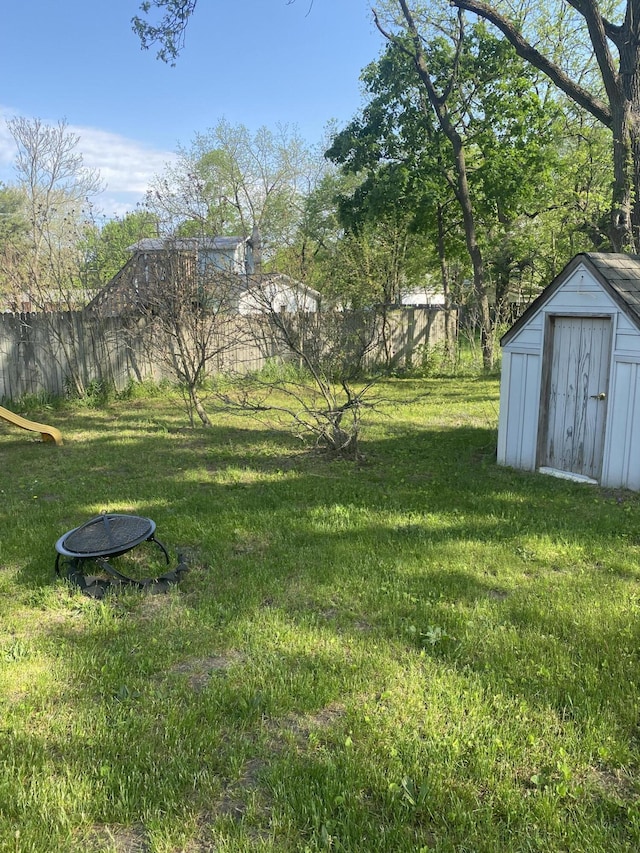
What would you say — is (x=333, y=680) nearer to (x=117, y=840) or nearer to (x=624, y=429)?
(x=117, y=840)

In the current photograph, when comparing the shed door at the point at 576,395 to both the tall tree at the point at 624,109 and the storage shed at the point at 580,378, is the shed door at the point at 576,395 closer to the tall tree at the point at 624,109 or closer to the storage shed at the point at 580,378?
the storage shed at the point at 580,378

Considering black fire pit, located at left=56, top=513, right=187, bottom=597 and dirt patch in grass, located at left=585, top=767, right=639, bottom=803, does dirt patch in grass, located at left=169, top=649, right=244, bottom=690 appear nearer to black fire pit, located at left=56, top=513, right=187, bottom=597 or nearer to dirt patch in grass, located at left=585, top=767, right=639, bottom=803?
black fire pit, located at left=56, top=513, right=187, bottom=597

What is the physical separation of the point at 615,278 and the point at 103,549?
5.57 metres

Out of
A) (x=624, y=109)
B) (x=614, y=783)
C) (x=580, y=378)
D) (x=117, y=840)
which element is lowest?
(x=117, y=840)

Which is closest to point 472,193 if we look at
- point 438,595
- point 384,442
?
point 384,442

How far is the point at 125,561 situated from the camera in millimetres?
4953

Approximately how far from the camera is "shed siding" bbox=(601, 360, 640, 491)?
6.45 metres

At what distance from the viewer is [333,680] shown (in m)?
3.29

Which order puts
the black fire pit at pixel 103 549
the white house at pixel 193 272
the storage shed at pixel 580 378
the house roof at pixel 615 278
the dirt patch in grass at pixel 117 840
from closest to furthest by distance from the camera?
the dirt patch in grass at pixel 117 840 < the black fire pit at pixel 103 549 < the house roof at pixel 615 278 < the storage shed at pixel 580 378 < the white house at pixel 193 272

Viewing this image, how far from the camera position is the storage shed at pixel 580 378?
6523mm

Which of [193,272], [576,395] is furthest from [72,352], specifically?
[576,395]

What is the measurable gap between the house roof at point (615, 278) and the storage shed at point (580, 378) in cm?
1

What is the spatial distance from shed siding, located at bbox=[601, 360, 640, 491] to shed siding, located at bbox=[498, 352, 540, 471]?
37.6 inches

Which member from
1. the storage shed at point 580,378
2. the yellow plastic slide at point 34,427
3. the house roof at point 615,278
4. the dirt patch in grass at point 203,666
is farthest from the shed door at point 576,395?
the yellow plastic slide at point 34,427
